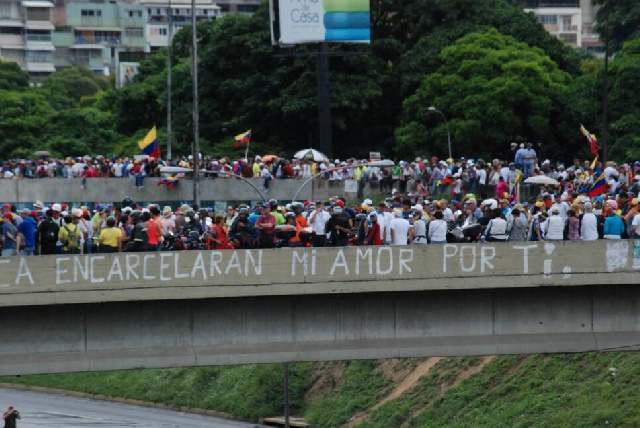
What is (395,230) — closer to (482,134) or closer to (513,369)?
(513,369)

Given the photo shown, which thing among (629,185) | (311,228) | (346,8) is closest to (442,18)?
(346,8)

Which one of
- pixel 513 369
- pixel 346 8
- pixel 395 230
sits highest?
pixel 346 8

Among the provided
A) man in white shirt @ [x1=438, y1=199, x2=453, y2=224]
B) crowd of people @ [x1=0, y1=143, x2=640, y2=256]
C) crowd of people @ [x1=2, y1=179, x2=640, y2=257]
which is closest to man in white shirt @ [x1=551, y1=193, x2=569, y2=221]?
crowd of people @ [x1=0, y1=143, x2=640, y2=256]

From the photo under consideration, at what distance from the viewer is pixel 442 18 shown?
88500mm

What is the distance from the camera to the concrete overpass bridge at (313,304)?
30.7 metres

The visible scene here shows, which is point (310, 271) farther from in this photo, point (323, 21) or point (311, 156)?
point (323, 21)

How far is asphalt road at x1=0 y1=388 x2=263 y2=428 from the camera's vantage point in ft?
208

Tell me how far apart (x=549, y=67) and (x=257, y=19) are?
50.4 ft

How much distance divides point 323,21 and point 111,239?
133 feet

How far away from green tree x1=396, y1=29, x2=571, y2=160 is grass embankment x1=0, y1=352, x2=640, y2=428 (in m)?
16.0

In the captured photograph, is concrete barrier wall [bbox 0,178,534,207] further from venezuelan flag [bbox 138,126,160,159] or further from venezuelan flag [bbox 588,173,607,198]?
venezuelan flag [bbox 588,173,607,198]

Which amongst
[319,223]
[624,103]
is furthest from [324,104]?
[319,223]

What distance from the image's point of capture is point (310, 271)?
31.6m

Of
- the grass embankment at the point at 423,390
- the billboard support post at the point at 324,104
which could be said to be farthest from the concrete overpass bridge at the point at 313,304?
the billboard support post at the point at 324,104
